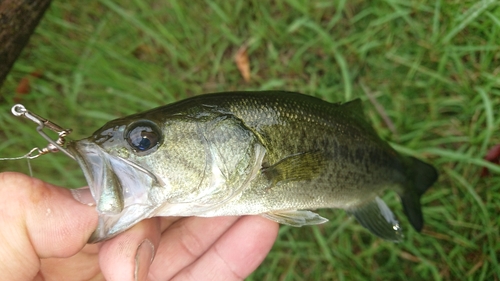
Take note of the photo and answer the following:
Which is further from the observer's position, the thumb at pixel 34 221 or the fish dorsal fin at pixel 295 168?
the fish dorsal fin at pixel 295 168

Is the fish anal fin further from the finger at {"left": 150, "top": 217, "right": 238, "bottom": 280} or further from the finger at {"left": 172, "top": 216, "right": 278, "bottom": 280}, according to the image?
the finger at {"left": 150, "top": 217, "right": 238, "bottom": 280}

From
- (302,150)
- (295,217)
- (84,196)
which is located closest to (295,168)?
(302,150)

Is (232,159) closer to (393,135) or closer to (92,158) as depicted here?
(92,158)

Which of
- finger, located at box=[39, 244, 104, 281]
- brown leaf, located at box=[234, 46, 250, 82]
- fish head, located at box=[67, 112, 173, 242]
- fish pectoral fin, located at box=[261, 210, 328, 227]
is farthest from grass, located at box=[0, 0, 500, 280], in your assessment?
fish head, located at box=[67, 112, 173, 242]

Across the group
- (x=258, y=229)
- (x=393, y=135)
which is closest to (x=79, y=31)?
(x=258, y=229)

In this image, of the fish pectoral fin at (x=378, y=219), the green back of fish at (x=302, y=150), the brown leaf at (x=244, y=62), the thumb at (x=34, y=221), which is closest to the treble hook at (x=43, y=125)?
the thumb at (x=34, y=221)

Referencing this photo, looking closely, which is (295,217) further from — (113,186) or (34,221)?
(34,221)

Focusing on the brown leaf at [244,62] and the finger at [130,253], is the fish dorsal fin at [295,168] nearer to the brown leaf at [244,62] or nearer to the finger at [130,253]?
the finger at [130,253]
